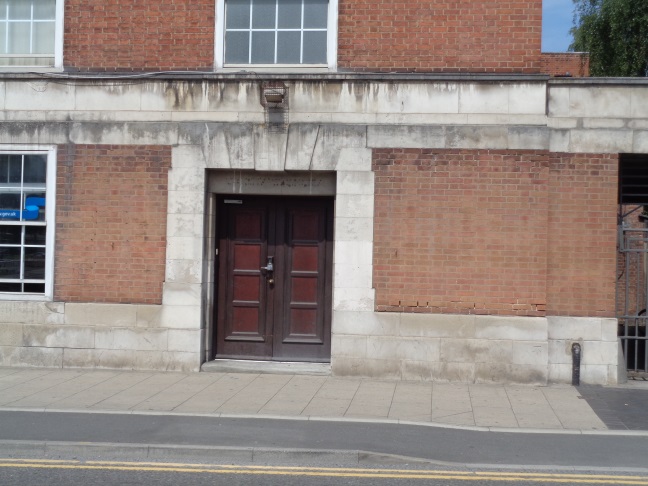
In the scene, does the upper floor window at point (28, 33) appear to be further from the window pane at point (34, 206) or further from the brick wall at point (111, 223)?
the window pane at point (34, 206)

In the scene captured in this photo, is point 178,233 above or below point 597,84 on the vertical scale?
below

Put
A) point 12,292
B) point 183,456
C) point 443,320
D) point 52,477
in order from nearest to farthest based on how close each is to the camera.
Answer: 1. point 52,477
2. point 183,456
3. point 443,320
4. point 12,292

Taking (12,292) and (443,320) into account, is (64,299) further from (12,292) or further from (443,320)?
(443,320)

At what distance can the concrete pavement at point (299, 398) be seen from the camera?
29.4 feet

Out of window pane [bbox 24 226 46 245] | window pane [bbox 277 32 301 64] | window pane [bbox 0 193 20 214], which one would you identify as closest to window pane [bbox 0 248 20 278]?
A: window pane [bbox 24 226 46 245]

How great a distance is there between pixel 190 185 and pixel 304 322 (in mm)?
2619

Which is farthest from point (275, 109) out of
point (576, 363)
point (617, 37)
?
point (617, 37)

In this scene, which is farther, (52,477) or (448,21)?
(448,21)

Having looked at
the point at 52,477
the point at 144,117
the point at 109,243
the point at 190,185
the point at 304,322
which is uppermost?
the point at 144,117

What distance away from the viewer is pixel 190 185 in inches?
450

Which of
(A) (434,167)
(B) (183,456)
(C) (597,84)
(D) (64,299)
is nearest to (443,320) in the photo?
(A) (434,167)

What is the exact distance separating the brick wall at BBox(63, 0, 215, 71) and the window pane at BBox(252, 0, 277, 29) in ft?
2.00

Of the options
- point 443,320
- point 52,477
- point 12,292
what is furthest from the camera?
point 12,292

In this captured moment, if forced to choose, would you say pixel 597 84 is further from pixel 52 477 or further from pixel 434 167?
pixel 52 477
